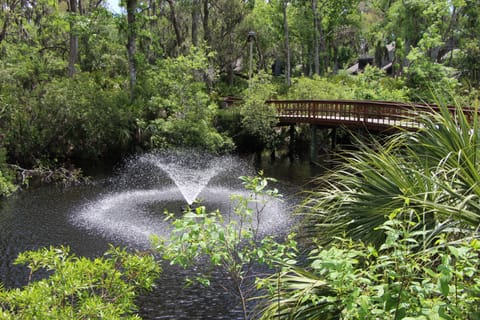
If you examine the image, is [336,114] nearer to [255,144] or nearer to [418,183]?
[255,144]

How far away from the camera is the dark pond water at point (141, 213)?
33.7ft

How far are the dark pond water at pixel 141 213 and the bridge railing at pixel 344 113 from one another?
3308 millimetres

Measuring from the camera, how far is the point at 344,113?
24.3 metres

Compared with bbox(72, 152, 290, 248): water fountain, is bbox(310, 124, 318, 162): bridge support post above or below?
above

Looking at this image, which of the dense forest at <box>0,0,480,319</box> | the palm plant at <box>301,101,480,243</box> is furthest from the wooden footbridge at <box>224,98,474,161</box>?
the palm plant at <box>301,101,480,243</box>

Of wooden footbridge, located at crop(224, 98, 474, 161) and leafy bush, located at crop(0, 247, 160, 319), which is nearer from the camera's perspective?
leafy bush, located at crop(0, 247, 160, 319)

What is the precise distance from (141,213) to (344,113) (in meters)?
13.1

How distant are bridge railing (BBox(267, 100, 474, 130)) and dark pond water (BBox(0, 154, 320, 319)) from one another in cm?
331

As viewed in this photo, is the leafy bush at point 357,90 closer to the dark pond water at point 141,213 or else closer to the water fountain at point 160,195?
the dark pond water at point 141,213

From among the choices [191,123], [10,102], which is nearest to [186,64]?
[191,123]

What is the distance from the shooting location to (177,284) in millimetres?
10781

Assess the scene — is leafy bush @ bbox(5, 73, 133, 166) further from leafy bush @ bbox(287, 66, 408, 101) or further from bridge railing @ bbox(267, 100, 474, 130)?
leafy bush @ bbox(287, 66, 408, 101)

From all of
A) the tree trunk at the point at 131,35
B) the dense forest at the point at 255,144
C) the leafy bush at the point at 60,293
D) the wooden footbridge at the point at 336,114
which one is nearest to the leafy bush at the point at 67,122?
the dense forest at the point at 255,144

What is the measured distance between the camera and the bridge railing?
21578 millimetres
